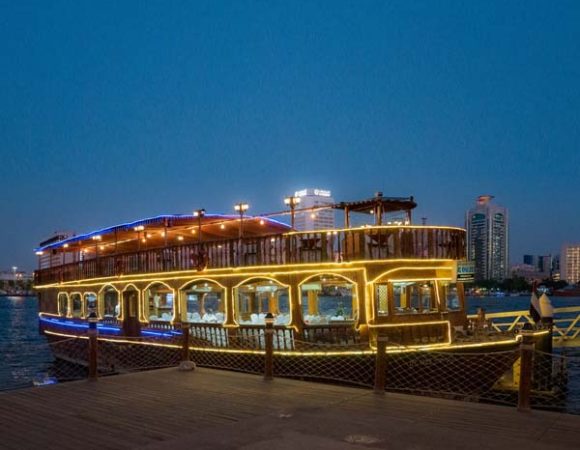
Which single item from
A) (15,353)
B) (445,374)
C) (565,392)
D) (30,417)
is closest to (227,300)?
(445,374)

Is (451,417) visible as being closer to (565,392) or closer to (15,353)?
(565,392)

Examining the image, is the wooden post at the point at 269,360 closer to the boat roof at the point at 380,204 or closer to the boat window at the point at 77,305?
the boat roof at the point at 380,204

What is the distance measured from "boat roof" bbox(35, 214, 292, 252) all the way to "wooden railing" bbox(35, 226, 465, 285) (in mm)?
1221

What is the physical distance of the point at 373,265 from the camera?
43.2 feet

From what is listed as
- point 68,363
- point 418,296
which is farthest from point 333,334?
point 68,363

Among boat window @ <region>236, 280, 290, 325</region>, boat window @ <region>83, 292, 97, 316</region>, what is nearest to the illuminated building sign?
boat window @ <region>236, 280, 290, 325</region>

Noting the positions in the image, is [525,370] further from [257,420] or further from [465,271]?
[465,271]

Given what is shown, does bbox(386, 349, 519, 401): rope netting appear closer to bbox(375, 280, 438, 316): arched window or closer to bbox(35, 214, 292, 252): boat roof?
bbox(375, 280, 438, 316): arched window

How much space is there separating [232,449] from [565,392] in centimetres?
1652

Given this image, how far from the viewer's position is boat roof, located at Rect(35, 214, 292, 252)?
59.2 feet

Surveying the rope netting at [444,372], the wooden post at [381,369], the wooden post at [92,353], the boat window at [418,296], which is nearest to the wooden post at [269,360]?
the wooden post at [381,369]

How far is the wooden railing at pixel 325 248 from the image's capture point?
13211 millimetres

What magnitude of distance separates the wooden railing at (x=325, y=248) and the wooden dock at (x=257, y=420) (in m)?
4.62

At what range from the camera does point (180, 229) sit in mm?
19906
